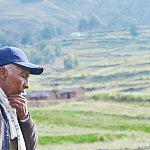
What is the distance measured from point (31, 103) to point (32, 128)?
55.2 metres

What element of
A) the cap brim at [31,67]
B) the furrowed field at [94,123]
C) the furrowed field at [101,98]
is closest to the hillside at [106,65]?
the furrowed field at [101,98]

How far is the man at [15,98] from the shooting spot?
4.81 metres

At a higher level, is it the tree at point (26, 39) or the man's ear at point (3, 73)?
the man's ear at point (3, 73)

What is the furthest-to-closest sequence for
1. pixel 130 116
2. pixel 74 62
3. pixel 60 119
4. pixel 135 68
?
1. pixel 74 62
2. pixel 135 68
3. pixel 130 116
4. pixel 60 119

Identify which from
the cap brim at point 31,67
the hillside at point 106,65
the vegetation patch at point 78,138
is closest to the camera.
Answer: the cap brim at point 31,67

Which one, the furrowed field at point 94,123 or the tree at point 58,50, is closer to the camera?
the furrowed field at point 94,123

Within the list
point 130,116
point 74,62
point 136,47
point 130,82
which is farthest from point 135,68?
point 130,116

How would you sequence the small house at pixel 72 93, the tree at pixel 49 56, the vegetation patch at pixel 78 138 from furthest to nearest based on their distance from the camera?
1. the tree at pixel 49 56
2. the small house at pixel 72 93
3. the vegetation patch at pixel 78 138

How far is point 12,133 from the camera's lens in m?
4.75

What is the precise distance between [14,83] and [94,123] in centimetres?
3978

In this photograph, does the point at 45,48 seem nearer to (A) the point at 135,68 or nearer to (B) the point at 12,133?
(A) the point at 135,68

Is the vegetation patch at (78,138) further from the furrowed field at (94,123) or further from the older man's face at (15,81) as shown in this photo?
the older man's face at (15,81)

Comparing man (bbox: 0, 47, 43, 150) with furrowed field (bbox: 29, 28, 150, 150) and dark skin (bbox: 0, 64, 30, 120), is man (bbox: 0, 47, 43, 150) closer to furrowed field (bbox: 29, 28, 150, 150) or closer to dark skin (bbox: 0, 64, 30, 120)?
dark skin (bbox: 0, 64, 30, 120)

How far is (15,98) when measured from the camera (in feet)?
16.6
